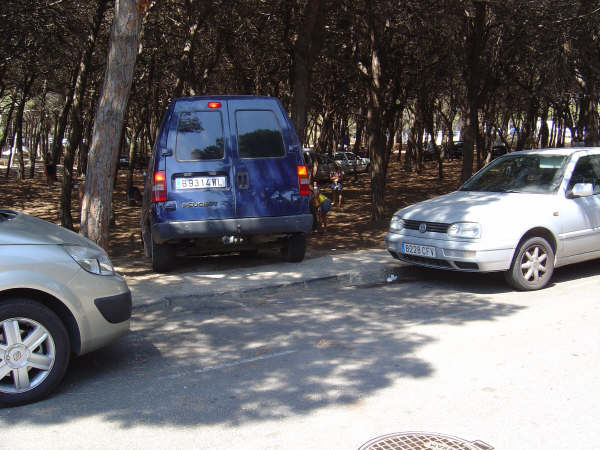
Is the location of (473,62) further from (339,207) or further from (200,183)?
(200,183)

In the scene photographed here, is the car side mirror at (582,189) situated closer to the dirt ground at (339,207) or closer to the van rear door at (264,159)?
the van rear door at (264,159)

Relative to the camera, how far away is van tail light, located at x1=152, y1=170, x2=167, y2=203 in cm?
808

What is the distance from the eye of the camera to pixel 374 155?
14969 mm

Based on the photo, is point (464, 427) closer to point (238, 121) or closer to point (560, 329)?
point (560, 329)

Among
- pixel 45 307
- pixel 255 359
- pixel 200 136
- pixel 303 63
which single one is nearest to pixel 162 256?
pixel 200 136

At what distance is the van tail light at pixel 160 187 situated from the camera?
318 inches

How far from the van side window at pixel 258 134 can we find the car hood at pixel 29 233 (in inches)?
143

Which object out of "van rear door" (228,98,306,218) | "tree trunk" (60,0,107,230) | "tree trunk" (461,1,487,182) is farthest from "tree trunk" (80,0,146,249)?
"tree trunk" (461,1,487,182)

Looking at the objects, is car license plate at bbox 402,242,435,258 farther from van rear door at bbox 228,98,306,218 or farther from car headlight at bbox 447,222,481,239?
van rear door at bbox 228,98,306,218

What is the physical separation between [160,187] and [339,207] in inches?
480

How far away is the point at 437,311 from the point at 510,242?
1370 millimetres

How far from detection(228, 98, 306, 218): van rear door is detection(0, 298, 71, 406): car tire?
4.06 meters

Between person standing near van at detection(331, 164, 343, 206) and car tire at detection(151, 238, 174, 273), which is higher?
person standing near van at detection(331, 164, 343, 206)

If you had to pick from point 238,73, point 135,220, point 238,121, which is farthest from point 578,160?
point 238,73
